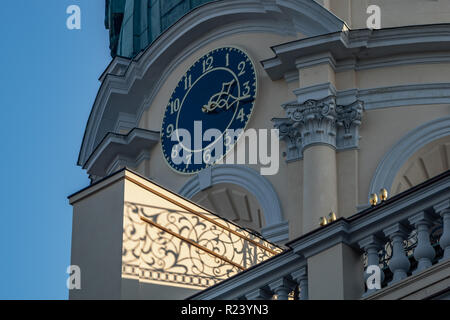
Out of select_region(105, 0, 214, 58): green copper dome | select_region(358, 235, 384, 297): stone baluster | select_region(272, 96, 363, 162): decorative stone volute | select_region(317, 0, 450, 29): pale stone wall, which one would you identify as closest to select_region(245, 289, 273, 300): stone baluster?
select_region(358, 235, 384, 297): stone baluster

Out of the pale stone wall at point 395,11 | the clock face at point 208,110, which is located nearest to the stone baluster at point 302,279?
the clock face at point 208,110

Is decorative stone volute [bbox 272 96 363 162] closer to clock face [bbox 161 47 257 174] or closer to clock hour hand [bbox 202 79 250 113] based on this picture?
clock face [bbox 161 47 257 174]

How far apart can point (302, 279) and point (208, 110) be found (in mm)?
9228

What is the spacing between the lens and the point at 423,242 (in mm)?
8195

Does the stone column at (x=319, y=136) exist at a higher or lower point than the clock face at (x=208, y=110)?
lower

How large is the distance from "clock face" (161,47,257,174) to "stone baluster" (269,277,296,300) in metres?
8.48

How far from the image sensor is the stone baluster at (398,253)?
8.23 metres

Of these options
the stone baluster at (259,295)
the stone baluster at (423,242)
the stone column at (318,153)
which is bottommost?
the stone baluster at (259,295)

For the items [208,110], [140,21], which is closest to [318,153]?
[208,110]

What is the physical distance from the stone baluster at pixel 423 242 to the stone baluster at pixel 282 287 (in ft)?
3.46

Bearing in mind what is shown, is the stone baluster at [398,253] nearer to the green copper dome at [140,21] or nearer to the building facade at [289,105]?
the building facade at [289,105]

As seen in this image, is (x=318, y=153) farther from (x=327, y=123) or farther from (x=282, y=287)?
(x=282, y=287)

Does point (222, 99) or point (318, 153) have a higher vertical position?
point (222, 99)
